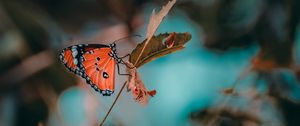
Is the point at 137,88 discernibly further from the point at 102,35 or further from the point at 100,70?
the point at 102,35

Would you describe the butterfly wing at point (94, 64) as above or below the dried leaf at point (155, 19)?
below

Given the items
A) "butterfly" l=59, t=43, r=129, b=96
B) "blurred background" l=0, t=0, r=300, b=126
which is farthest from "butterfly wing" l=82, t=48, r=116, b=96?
"blurred background" l=0, t=0, r=300, b=126

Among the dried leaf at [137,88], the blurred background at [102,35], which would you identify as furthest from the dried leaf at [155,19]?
the blurred background at [102,35]

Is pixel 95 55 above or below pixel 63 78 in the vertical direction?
below

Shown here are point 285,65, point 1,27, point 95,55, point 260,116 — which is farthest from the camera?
point 1,27

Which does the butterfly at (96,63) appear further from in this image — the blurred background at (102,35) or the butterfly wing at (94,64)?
the blurred background at (102,35)

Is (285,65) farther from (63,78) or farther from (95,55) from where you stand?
(95,55)

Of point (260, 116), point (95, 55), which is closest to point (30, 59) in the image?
point (260, 116)
